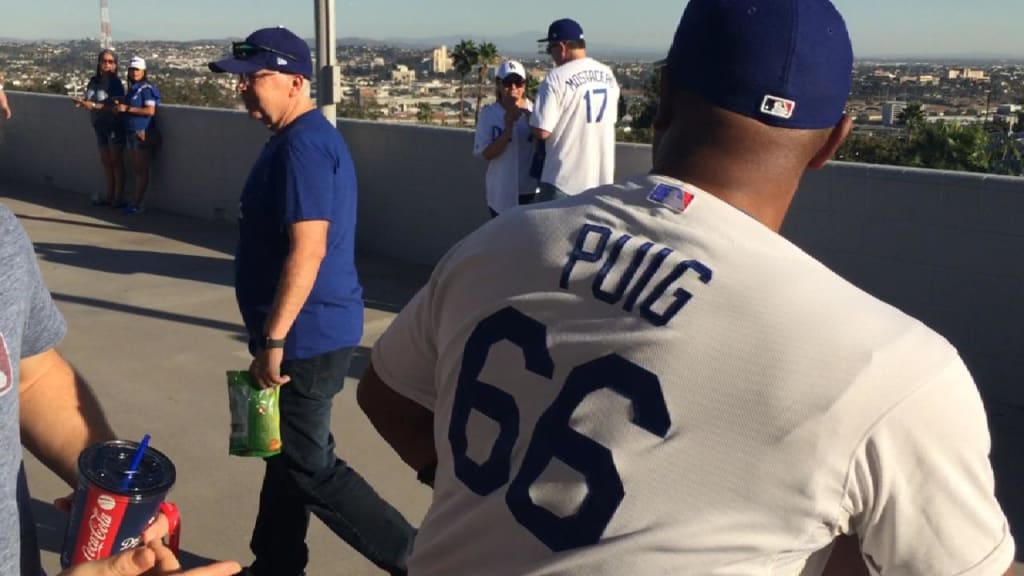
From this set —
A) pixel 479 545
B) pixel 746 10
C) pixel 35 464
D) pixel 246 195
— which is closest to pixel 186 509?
pixel 35 464

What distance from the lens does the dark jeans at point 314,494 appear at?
3766 millimetres

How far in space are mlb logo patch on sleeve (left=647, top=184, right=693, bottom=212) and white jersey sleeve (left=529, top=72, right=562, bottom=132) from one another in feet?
18.0

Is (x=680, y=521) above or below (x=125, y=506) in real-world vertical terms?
→ above

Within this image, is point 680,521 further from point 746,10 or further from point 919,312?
point 919,312

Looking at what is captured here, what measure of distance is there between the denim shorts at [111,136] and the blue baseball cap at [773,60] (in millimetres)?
11839

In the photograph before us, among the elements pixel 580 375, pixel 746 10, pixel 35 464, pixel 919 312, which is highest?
pixel 746 10

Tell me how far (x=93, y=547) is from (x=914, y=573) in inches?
51.8

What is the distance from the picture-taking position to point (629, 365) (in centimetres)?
137

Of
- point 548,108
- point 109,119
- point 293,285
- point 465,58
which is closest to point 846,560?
point 293,285

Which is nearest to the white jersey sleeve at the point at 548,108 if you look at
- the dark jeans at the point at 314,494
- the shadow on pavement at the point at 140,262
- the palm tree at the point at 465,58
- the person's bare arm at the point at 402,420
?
the shadow on pavement at the point at 140,262

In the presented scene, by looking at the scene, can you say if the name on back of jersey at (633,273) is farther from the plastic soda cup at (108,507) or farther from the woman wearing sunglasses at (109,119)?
the woman wearing sunglasses at (109,119)

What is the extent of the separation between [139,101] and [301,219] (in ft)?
30.6

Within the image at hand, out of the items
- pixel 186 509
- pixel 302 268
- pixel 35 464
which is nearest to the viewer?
pixel 302 268

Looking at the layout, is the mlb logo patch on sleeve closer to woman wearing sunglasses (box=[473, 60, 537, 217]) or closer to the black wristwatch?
the black wristwatch
